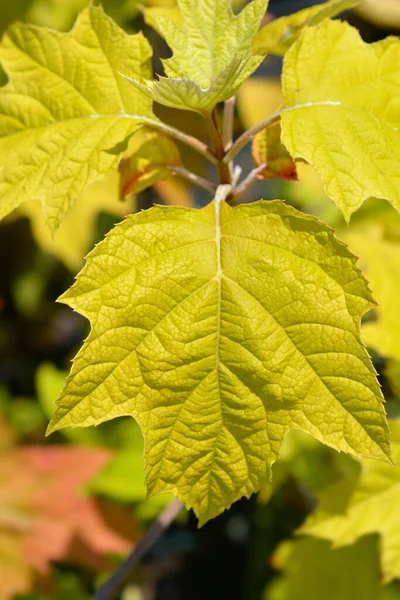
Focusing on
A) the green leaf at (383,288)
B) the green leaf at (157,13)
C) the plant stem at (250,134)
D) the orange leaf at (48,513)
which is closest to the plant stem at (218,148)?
the plant stem at (250,134)

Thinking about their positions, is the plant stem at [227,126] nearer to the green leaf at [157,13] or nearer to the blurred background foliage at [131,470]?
the blurred background foliage at [131,470]

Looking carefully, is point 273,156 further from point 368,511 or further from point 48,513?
point 48,513

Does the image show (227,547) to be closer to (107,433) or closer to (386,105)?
(107,433)

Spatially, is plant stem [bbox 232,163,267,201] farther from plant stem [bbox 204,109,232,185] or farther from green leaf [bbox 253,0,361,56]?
green leaf [bbox 253,0,361,56]

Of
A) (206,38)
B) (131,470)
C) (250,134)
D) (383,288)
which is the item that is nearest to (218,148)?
(250,134)

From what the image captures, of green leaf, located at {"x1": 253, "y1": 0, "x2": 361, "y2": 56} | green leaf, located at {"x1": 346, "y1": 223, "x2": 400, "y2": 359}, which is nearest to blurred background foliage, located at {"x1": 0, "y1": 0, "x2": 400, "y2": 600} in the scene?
green leaf, located at {"x1": 346, "y1": 223, "x2": 400, "y2": 359}
